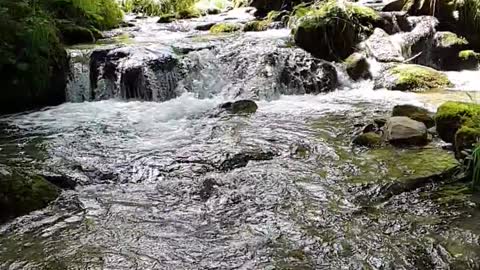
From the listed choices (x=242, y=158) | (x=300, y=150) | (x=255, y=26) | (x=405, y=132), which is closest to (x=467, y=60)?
(x=255, y=26)

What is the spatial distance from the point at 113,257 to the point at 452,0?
9767mm

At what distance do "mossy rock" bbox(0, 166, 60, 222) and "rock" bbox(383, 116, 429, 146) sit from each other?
3.36 metres

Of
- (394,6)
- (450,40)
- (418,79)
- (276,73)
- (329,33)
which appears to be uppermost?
(394,6)

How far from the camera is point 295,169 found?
4.75m

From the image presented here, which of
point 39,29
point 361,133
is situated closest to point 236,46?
point 39,29

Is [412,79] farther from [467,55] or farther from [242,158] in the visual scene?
[242,158]

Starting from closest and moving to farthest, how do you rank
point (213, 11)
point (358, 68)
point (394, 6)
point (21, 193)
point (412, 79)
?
point (21, 193) → point (412, 79) → point (358, 68) → point (394, 6) → point (213, 11)

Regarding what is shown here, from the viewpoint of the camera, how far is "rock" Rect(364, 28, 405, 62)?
9961mm

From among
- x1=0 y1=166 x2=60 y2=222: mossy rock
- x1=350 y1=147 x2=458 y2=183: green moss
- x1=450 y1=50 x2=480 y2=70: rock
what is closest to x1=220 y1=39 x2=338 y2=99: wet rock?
x1=450 y1=50 x2=480 y2=70: rock

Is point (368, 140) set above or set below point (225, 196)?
above

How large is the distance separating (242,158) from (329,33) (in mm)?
5541

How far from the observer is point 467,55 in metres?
9.97

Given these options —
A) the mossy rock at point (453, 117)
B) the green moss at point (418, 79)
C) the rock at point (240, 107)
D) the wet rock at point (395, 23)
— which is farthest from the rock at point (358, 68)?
the mossy rock at point (453, 117)

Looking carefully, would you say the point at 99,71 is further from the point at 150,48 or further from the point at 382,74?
the point at 382,74
